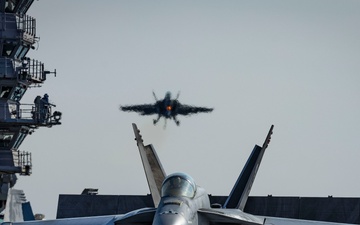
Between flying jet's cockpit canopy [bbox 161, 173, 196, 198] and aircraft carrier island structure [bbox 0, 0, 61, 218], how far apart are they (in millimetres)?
34048

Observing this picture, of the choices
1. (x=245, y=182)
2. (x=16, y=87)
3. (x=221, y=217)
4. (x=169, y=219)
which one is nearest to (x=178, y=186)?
(x=221, y=217)

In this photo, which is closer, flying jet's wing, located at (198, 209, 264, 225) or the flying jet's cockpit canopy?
the flying jet's cockpit canopy

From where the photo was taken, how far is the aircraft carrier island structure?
222ft

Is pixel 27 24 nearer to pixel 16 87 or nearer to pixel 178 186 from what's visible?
pixel 16 87

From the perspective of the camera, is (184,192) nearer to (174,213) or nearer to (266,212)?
(174,213)

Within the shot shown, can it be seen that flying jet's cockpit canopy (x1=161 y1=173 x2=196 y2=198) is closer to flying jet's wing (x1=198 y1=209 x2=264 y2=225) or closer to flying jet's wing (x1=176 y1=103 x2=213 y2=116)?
flying jet's wing (x1=198 y1=209 x2=264 y2=225)

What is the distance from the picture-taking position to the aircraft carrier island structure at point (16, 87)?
67.8 metres

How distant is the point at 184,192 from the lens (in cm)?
3453

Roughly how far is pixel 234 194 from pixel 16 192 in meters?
8.01

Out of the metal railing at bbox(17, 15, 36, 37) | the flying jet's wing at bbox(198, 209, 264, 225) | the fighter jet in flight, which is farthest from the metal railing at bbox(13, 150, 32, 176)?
the flying jet's wing at bbox(198, 209, 264, 225)

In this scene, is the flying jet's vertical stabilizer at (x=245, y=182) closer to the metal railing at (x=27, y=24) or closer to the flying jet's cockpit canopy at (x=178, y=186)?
the flying jet's cockpit canopy at (x=178, y=186)

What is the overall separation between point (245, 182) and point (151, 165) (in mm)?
3257

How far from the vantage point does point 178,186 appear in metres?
34.6

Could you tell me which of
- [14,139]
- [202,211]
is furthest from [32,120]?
[202,211]
